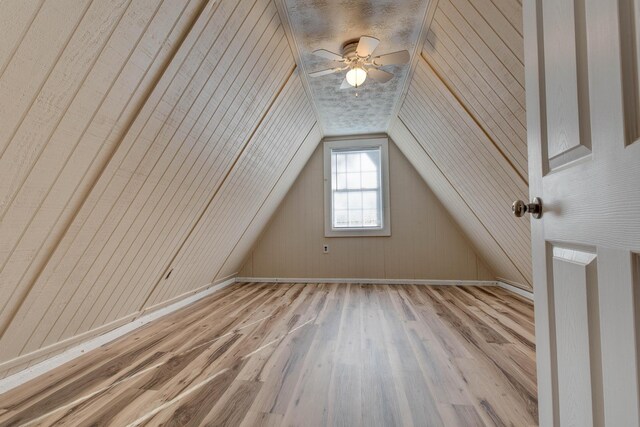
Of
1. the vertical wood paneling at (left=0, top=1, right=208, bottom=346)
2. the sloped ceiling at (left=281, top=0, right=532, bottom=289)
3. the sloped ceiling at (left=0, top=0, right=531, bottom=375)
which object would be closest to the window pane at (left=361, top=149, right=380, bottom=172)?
the sloped ceiling at (left=281, top=0, right=532, bottom=289)

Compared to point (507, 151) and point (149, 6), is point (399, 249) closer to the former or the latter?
point (507, 151)

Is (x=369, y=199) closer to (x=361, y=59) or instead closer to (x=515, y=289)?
(x=515, y=289)

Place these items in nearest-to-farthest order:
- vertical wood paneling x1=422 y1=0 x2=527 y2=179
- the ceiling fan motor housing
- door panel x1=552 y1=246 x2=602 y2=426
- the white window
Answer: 1. door panel x1=552 y1=246 x2=602 y2=426
2. vertical wood paneling x1=422 y1=0 x2=527 y2=179
3. the ceiling fan motor housing
4. the white window

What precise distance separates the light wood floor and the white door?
32.4 inches

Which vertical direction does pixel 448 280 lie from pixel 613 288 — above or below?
below

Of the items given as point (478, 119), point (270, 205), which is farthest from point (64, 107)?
point (270, 205)

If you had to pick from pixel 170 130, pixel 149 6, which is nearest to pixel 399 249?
pixel 170 130

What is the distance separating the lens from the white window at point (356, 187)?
495 cm

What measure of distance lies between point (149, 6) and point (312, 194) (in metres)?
3.91

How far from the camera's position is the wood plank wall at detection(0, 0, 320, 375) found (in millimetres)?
1139

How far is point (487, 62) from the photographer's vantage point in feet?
6.45

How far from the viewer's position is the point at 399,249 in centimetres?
486

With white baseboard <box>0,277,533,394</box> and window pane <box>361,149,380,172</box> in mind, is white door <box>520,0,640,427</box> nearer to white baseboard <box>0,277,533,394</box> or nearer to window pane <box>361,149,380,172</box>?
white baseboard <box>0,277,533,394</box>

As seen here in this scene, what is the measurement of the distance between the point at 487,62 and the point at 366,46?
847mm
